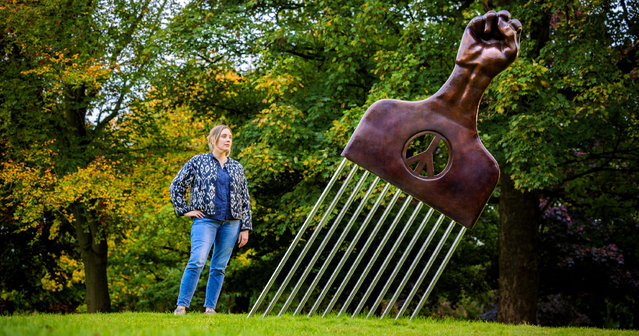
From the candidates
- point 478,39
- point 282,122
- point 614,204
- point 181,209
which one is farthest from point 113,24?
point 614,204

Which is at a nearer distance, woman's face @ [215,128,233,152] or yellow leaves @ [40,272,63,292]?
woman's face @ [215,128,233,152]

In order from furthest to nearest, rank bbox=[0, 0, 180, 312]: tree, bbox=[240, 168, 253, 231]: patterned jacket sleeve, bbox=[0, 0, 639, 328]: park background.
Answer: bbox=[0, 0, 180, 312]: tree, bbox=[0, 0, 639, 328]: park background, bbox=[240, 168, 253, 231]: patterned jacket sleeve

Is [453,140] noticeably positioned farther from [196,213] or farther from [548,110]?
[548,110]

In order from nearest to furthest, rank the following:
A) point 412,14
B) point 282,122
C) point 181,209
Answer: point 181,209, point 282,122, point 412,14

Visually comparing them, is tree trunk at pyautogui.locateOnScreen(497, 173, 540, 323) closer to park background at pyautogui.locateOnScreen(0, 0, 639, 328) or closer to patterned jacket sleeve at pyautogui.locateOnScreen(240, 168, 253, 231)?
park background at pyautogui.locateOnScreen(0, 0, 639, 328)

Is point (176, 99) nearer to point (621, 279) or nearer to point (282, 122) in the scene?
point (282, 122)

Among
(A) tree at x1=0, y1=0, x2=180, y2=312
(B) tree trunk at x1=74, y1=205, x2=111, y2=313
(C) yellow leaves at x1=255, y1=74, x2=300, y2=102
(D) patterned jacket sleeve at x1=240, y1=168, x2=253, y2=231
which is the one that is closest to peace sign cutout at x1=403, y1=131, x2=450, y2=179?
(D) patterned jacket sleeve at x1=240, y1=168, x2=253, y2=231

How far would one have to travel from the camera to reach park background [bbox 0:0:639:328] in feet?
32.8

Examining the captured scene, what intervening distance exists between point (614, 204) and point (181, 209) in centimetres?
1141

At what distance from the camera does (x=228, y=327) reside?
465 centimetres

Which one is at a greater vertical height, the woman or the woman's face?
the woman's face

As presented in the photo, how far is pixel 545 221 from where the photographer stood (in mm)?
14547

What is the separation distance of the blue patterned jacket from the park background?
3.88 m

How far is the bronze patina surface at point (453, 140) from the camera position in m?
5.12
